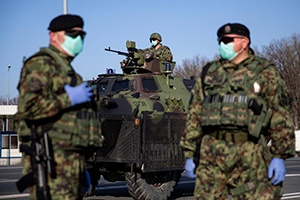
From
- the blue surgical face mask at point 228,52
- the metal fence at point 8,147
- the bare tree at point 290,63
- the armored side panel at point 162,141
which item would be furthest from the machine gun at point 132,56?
the bare tree at point 290,63

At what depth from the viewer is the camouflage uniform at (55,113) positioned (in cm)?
459

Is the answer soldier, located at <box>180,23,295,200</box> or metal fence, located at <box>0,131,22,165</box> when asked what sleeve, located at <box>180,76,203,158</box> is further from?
metal fence, located at <box>0,131,22,165</box>

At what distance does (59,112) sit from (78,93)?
0.63ft

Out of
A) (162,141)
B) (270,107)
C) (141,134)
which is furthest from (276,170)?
(162,141)

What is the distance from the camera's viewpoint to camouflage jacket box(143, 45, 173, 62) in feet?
47.4

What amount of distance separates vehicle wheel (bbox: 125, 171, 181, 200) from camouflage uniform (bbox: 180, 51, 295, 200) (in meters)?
6.18

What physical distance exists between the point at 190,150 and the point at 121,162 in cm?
604

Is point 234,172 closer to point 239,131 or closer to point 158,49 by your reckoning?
point 239,131

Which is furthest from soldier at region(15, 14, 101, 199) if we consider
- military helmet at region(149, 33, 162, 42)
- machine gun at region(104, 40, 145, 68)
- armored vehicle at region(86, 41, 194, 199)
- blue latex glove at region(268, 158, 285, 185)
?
military helmet at region(149, 33, 162, 42)

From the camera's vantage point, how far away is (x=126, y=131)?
37.2 ft

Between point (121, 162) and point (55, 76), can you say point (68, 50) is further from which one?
point (121, 162)

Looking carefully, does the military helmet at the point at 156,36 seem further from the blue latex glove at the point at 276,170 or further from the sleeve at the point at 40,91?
the sleeve at the point at 40,91

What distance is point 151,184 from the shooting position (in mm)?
11812

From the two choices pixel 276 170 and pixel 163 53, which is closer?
pixel 276 170
